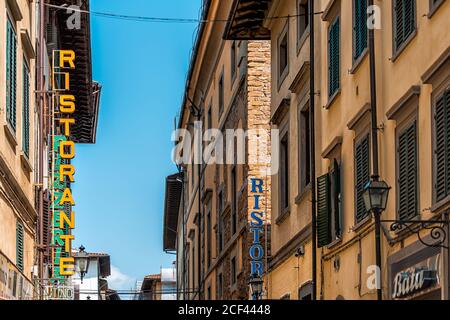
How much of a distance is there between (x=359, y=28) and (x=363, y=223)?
302cm

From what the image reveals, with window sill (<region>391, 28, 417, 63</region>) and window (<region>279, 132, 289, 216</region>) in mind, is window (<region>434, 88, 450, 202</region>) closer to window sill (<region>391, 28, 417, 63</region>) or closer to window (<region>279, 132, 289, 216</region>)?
window sill (<region>391, 28, 417, 63</region>)

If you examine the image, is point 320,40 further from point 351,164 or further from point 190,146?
point 190,146

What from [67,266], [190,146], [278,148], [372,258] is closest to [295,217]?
[278,148]

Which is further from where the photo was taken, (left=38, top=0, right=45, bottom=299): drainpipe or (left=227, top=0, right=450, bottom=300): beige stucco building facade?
(left=38, top=0, right=45, bottom=299): drainpipe

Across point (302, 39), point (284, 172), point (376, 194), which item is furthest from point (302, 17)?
point (376, 194)

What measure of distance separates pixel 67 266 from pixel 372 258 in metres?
16.3

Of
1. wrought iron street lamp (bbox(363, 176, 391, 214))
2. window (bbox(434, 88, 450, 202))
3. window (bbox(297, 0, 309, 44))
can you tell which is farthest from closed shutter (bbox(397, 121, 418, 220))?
window (bbox(297, 0, 309, 44))

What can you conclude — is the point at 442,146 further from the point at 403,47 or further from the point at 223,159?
the point at 223,159

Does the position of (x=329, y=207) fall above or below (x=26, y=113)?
below

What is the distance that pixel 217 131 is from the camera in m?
41.3

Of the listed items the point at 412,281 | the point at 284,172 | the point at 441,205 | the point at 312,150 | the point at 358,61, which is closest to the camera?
the point at 441,205

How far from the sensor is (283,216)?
27.5 m

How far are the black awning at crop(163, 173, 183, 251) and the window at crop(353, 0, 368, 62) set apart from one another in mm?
40139

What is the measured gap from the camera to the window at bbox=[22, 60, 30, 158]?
23.4 meters
